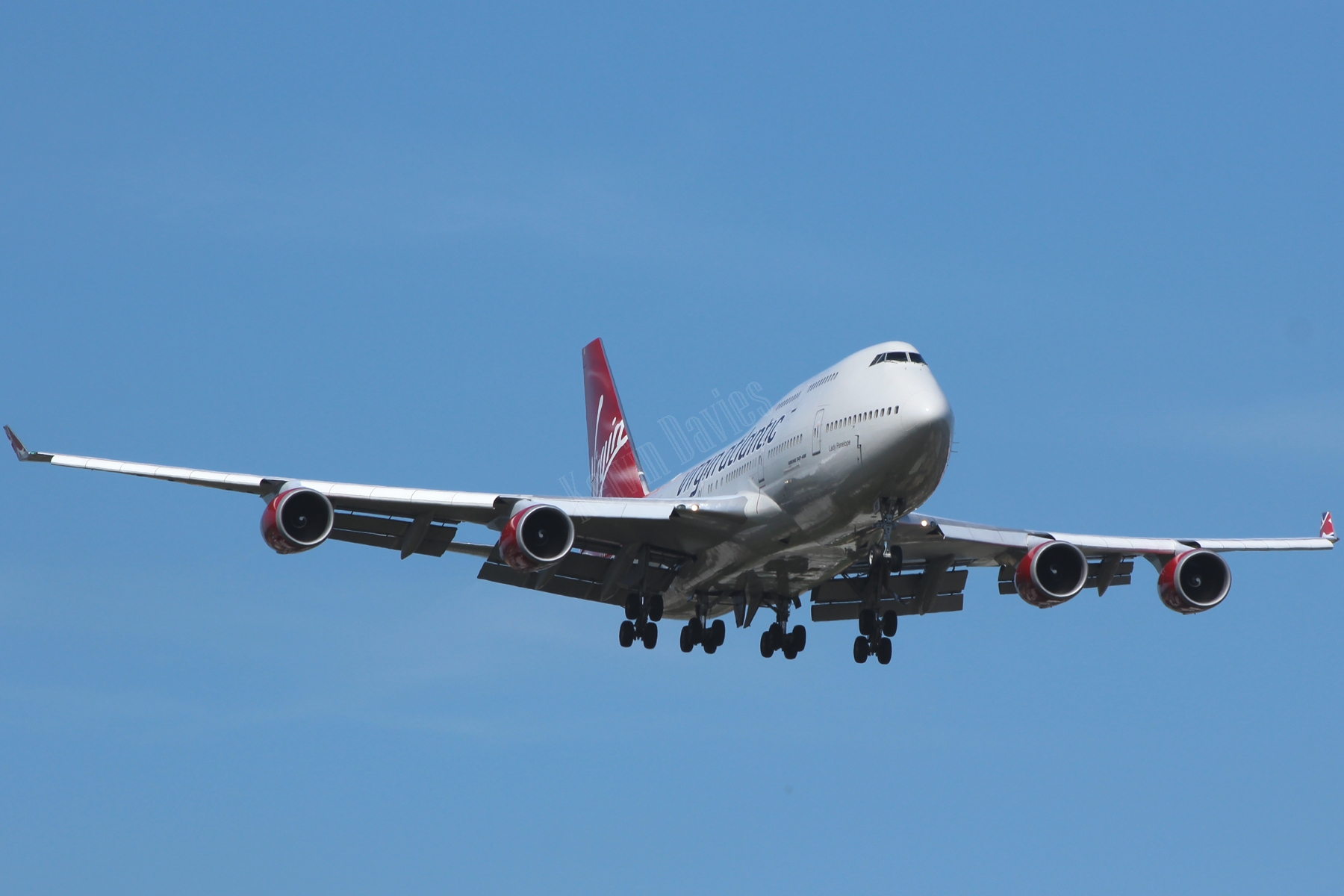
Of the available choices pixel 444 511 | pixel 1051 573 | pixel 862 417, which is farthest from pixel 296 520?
pixel 1051 573

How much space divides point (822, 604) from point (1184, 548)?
899 cm

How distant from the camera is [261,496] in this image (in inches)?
1304

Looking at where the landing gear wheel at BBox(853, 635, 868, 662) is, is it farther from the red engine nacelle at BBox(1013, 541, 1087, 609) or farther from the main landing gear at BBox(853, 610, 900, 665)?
A: the red engine nacelle at BBox(1013, 541, 1087, 609)

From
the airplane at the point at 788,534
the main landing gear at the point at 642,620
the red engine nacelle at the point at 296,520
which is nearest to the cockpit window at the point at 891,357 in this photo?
the airplane at the point at 788,534

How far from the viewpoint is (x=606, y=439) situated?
52.7 m

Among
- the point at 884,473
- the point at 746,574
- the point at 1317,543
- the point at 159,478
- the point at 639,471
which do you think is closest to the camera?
the point at 884,473

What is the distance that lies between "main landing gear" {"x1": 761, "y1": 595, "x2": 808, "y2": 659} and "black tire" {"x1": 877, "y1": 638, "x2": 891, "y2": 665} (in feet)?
9.16

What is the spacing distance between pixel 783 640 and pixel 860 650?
2.60 metres

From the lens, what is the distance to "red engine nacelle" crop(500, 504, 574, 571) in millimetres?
32375

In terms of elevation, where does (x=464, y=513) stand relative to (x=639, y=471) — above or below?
below

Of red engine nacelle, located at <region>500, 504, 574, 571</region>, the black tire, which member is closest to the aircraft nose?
red engine nacelle, located at <region>500, 504, 574, 571</region>

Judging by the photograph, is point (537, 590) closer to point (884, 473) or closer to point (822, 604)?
point (822, 604)

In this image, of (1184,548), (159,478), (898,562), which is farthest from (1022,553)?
(159,478)

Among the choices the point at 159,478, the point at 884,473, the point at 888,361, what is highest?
the point at 888,361
